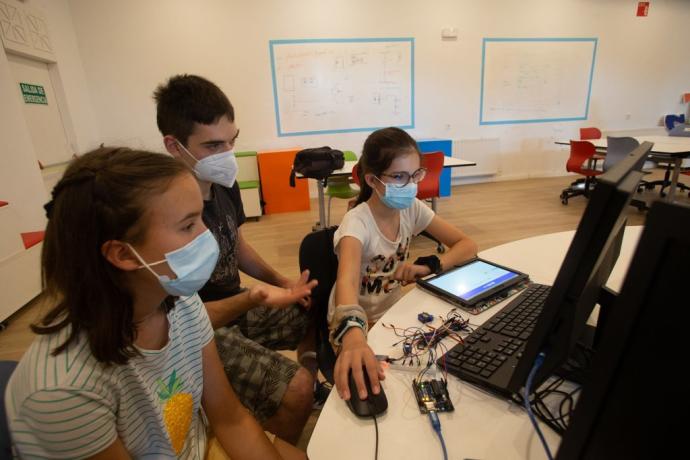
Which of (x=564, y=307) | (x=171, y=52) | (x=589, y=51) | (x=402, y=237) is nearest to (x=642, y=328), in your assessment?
(x=564, y=307)

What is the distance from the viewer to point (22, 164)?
324 cm

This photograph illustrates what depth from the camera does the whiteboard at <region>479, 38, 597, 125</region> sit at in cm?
578

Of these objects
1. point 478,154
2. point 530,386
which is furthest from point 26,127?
point 478,154

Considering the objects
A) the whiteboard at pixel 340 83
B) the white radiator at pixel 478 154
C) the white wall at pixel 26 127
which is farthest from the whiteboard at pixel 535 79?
the white wall at pixel 26 127

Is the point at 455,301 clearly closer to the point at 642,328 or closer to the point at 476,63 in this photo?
the point at 642,328

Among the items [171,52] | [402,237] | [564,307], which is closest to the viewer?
[564,307]

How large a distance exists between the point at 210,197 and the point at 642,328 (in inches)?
57.1

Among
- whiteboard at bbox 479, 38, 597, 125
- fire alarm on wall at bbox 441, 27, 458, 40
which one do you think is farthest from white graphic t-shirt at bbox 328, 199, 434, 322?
whiteboard at bbox 479, 38, 597, 125

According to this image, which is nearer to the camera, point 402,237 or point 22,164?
point 402,237

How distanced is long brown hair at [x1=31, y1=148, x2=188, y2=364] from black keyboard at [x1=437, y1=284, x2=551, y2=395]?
69 centimetres

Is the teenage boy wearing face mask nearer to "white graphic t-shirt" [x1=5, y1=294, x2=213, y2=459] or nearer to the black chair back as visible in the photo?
the black chair back

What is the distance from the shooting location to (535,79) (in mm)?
5973

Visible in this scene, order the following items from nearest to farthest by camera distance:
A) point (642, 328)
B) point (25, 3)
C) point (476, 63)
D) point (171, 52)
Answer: point (642, 328)
point (25, 3)
point (171, 52)
point (476, 63)

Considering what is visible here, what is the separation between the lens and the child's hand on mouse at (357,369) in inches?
29.9
